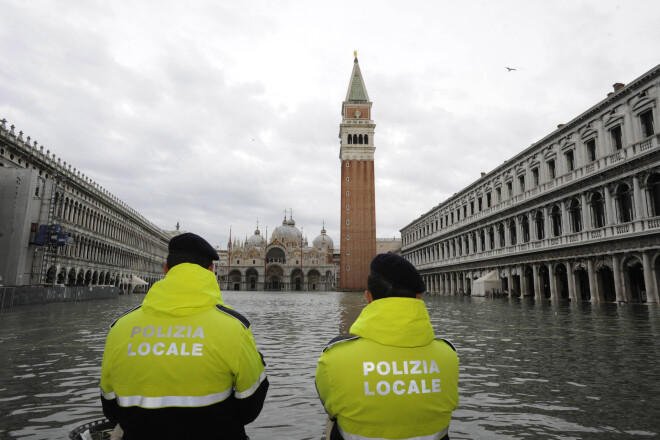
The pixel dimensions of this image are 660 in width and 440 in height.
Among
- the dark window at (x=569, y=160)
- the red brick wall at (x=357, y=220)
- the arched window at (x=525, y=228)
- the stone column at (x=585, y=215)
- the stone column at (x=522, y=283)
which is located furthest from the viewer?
the red brick wall at (x=357, y=220)

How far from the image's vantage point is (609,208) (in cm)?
2378

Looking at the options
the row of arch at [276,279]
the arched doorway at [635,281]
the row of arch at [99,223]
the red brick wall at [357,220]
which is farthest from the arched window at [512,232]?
the row of arch at [276,279]

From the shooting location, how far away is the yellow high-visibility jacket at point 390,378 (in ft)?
7.26

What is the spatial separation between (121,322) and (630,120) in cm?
2726

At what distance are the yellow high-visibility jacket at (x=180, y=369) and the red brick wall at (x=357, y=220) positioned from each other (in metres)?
70.0

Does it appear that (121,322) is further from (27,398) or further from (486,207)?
(486,207)

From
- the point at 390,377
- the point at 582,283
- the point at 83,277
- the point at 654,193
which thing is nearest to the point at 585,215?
the point at 654,193

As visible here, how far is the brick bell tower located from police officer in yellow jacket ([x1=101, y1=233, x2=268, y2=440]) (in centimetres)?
6945

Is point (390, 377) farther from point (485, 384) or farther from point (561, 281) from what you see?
point (561, 281)

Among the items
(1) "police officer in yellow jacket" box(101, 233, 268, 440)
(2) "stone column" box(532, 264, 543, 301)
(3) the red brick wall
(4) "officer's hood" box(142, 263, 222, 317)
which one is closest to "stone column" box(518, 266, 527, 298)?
(2) "stone column" box(532, 264, 543, 301)

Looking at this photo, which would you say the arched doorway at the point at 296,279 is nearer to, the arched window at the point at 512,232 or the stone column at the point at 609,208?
the arched window at the point at 512,232

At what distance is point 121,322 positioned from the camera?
98.2 inches

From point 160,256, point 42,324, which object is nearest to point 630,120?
point 42,324

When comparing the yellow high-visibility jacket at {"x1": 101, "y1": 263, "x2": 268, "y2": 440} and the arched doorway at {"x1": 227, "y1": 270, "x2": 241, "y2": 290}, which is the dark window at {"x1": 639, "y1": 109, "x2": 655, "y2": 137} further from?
the arched doorway at {"x1": 227, "y1": 270, "x2": 241, "y2": 290}
